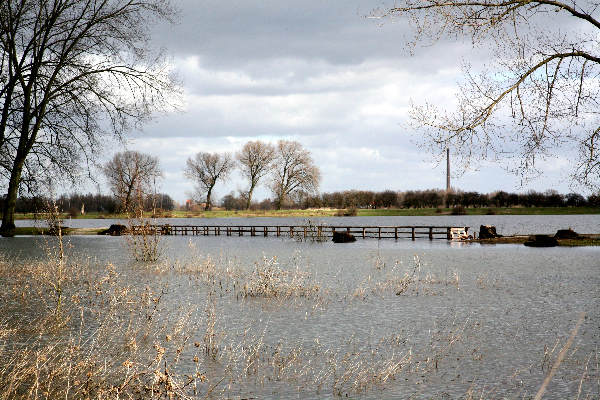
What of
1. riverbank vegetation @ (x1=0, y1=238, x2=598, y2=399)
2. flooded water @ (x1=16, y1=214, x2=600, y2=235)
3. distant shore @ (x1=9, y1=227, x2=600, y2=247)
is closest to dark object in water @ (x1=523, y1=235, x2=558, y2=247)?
distant shore @ (x1=9, y1=227, x2=600, y2=247)

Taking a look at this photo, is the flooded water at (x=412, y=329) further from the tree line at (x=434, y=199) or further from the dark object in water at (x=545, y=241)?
the tree line at (x=434, y=199)

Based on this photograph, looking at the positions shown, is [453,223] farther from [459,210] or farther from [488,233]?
[488,233]

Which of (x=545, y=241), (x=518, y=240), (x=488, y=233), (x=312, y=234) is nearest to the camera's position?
(x=545, y=241)

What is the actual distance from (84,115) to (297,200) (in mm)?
67262

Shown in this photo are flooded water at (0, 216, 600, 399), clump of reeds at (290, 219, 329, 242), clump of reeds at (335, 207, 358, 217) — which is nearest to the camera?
flooded water at (0, 216, 600, 399)

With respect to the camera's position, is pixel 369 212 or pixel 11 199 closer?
pixel 11 199

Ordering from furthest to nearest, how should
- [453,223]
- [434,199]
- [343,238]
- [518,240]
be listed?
1. [434,199]
2. [453,223]
3. [343,238]
4. [518,240]

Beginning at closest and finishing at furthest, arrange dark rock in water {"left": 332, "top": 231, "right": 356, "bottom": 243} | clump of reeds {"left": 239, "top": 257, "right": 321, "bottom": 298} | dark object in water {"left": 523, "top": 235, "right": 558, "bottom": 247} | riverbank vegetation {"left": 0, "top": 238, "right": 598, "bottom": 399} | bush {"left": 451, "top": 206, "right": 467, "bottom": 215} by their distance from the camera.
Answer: riverbank vegetation {"left": 0, "top": 238, "right": 598, "bottom": 399} → clump of reeds {"left": 239, "top": 257, "right": 321, "bottom": 298} → dark object in water {"left": 523, "top": 235, "right": 558, "bottom": 247} → dark rock in water {"left": 332, "top": 231, "right": 356, "bottom": 243} → bush {"left": 451, "top": 206, "right": 467, "bottom": 215}

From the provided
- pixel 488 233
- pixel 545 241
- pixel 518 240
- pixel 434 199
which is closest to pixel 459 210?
pixel 434 199

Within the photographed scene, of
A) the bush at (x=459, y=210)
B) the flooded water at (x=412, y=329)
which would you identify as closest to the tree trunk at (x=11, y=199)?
the flooded water at (x=412, y=329)

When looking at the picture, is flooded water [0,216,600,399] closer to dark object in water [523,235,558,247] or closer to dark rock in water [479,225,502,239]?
dark object in water [523,235,558,247]

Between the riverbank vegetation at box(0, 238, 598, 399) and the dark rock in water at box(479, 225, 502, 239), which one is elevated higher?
the dark rock in water at box(479, 225, 502, 239)

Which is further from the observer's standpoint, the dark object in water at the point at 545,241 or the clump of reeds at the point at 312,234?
the clump of reeds at the point at 312,234

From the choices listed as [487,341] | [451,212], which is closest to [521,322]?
[487,341]
